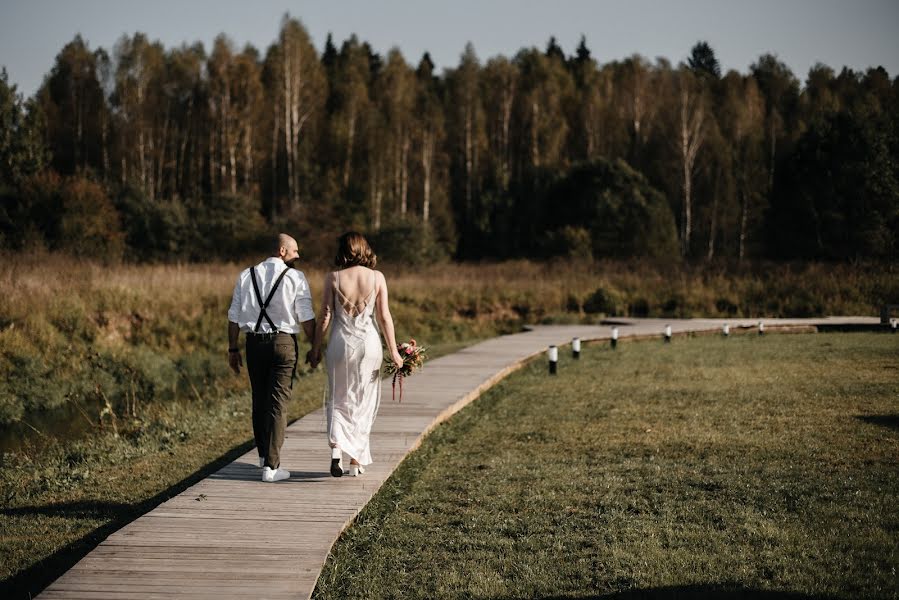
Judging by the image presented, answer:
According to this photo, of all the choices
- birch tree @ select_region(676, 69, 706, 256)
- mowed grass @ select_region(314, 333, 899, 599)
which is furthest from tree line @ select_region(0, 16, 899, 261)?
mowed grass @ select_region(314, 333, 899, 599)

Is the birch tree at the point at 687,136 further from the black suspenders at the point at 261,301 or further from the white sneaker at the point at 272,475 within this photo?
the black suspenders at the point at 261,301

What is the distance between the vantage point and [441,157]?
52219 mm

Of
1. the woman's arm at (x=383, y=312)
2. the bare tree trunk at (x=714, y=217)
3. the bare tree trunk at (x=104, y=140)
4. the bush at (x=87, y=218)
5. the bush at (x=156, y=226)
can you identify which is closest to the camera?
the woman's arm at (x=383, y=312)

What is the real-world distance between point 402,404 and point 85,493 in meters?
4.44

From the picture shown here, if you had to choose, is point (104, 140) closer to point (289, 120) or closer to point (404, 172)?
point (289, 120)

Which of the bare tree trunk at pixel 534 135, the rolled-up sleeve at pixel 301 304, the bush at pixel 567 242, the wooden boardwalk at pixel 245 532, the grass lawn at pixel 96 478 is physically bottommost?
the grass lawn at pixel 96 478

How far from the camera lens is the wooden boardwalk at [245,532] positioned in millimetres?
4797

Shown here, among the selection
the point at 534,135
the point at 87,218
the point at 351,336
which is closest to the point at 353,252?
the point at 351,336

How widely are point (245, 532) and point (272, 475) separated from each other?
137 centimetres

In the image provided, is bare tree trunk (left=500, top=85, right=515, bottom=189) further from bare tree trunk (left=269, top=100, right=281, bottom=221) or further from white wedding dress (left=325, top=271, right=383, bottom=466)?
white wedding dress (left=325, top=271, right=383, bottom=466)

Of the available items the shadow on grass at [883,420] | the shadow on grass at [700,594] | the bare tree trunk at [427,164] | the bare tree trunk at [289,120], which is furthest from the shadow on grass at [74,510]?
the bare tree trunk at [427,164]

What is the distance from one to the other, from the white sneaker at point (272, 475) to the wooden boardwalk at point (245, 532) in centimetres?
6

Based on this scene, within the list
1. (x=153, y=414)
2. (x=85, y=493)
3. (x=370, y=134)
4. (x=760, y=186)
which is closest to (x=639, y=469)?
(x=85, y=493)

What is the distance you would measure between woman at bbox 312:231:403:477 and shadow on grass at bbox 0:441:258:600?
1.68 meters
